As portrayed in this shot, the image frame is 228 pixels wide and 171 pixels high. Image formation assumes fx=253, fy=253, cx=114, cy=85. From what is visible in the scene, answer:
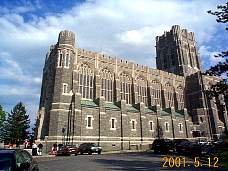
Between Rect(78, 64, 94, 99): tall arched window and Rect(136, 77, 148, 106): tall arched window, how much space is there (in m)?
12.4

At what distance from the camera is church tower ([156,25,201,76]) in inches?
2980

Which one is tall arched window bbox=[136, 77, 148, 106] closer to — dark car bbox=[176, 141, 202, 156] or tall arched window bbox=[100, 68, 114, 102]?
tall arched window bbox=[100, 68, 114, 102]

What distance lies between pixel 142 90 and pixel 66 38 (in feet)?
69.7

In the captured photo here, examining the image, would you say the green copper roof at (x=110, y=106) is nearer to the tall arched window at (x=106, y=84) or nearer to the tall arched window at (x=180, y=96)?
the tall arched window at (x=106, y=84)

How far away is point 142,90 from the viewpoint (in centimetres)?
5775

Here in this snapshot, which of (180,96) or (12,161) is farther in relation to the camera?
(180,96)

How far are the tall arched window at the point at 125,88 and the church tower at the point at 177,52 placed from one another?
24146 millimetres

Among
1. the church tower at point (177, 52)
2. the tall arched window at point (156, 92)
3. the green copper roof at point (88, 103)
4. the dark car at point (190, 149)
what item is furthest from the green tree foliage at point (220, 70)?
the church tower at point (177, 52)

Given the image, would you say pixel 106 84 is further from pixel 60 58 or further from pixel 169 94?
pixel 169 94

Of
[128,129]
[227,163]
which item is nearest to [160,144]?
[128,129]

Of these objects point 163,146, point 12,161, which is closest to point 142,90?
point 163,146

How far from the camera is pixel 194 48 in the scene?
269 feet

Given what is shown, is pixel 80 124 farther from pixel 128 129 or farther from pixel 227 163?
pixel 227 163

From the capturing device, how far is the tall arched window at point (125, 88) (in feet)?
178
